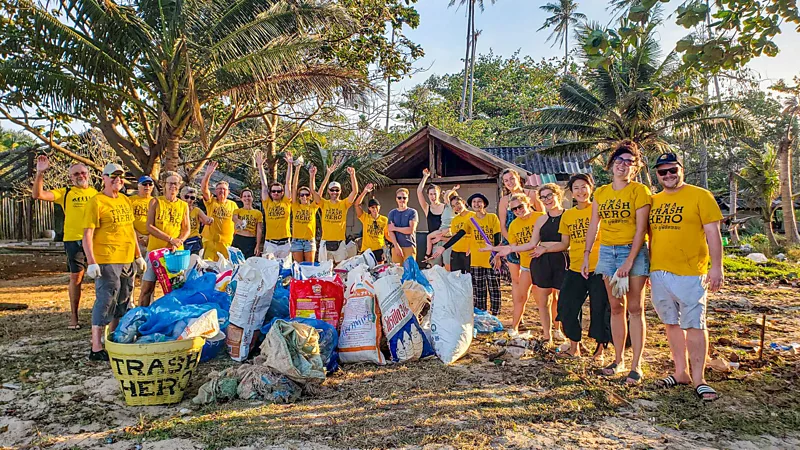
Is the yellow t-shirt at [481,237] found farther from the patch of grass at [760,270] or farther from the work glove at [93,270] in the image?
the patch of grass at [760,270]

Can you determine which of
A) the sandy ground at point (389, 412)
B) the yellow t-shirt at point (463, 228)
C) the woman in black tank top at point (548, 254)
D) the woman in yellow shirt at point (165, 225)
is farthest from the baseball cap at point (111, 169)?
the woman in black tank top at point (548, 254)

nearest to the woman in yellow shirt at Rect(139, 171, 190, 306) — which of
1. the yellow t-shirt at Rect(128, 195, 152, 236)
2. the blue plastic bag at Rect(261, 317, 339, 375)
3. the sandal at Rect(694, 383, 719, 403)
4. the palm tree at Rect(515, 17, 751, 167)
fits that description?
the yellow t-shirt at Rect(128, 195, 152, 236)

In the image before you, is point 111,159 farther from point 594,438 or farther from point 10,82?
point 594,438

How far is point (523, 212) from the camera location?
16.0ft

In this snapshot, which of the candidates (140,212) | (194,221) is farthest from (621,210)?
(194,221)

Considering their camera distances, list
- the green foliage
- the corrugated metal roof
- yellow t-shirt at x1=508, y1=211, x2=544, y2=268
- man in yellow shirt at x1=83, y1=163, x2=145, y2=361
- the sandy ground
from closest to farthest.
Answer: the sandy ground
man in yellow shirt at x1=83, y1=163, x2=145, y2=361
yellow t-shirt at x1=508, y1=211, x2=544, y2=268
the corrugated metal roof
the green foliage

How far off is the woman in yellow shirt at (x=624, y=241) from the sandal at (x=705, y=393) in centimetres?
40

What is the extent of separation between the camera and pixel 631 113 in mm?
15141

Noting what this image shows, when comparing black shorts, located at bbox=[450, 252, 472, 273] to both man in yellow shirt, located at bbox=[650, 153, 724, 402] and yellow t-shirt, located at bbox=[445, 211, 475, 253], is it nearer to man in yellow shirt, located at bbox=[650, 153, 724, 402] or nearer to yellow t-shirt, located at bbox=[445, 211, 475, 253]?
yellow t-shirt, located at bbox=[445, 211, 475, 253]

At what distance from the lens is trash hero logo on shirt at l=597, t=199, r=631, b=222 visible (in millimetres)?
3639

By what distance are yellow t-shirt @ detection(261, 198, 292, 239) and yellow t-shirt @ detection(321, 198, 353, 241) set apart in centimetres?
56

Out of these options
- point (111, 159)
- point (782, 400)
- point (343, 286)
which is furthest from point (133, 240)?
point (111, 159)

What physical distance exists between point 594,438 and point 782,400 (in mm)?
1581

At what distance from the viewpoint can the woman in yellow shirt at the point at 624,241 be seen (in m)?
3.61
